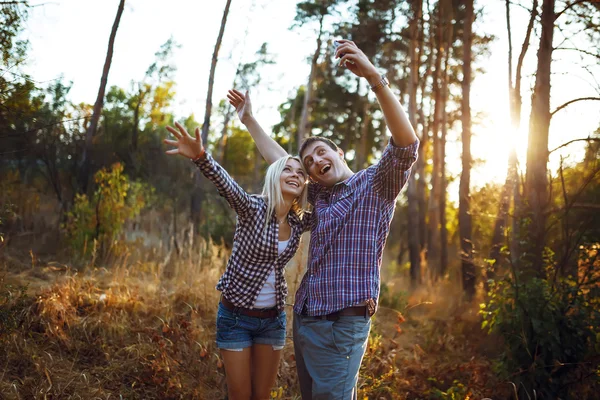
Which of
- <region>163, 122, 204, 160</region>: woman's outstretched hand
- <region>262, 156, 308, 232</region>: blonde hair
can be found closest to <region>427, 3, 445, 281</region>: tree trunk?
<region>262, 156, 308, 232</region>: blonde hair

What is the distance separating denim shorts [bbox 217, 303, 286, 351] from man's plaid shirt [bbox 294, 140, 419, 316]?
0.28 metres

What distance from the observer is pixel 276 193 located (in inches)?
104

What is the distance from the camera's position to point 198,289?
560 cm

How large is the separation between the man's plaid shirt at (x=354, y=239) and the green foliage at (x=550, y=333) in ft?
8.29

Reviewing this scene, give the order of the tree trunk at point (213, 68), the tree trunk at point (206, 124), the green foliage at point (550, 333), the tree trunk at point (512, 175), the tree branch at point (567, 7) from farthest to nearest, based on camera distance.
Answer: the tree trunk at point (213, 68) → the tree trunk at point (206, 124) → the tree trunk at point (512, 175) → the tree branch at point (567, 7) → the green foliage at point (550, 333)

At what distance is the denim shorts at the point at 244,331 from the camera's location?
2609 millimetres

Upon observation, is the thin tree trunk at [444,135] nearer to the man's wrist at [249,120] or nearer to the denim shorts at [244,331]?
the man's wrist at [249,120]

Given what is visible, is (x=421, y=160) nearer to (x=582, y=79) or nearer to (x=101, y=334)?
(x=582, y=79)

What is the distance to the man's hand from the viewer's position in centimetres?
226

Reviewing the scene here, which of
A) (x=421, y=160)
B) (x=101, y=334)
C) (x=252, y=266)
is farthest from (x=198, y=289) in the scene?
(x=421, y=160)

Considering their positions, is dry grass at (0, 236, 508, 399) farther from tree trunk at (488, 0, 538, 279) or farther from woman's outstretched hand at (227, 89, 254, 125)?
woman's outstretched hand at (227, 89, 254, 125)

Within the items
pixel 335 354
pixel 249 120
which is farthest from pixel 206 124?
pixel 335 354

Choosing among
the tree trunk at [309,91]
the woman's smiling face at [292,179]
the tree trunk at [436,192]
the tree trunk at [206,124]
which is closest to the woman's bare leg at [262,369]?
the woman's smiling face at [292,179]

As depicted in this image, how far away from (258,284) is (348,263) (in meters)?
0.55
